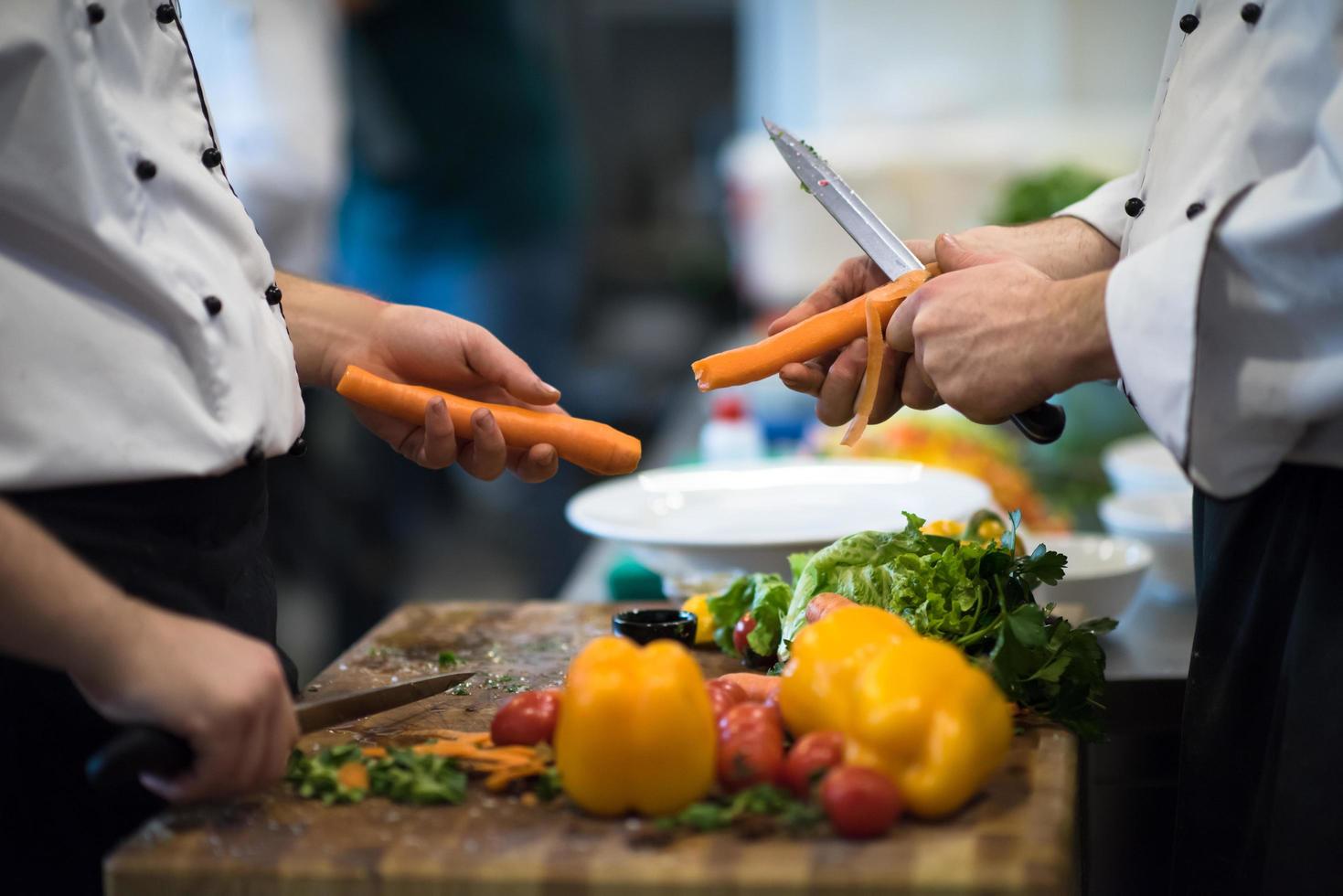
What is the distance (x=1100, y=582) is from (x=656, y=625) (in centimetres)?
82

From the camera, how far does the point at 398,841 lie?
133 cm

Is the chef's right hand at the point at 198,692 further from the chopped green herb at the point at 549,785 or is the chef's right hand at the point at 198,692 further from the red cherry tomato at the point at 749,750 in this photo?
the red cherry tomato at the point at 749,750

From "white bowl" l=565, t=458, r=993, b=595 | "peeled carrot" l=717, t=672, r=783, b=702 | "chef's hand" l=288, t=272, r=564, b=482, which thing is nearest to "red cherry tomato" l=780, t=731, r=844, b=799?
"peeled carrot" l=717, t=672, r=783, b=702

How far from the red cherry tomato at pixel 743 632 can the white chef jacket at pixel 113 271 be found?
0.75m

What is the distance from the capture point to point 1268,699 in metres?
1.60

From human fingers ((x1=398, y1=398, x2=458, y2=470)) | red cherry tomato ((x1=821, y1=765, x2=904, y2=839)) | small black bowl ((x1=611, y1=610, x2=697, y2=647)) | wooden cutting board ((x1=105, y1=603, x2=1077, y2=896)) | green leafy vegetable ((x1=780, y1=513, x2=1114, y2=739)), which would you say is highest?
human fingers ((x1=398, y1=398, x2=458, y2=470))

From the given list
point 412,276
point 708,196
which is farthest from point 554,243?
point 708,196

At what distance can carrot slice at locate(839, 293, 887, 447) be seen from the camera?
188 cm

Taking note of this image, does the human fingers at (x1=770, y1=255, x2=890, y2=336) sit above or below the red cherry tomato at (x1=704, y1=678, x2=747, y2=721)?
above

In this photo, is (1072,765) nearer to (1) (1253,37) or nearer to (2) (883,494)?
(1) (1253,37)

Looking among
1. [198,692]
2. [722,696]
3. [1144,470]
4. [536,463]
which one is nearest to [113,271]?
[198,692]

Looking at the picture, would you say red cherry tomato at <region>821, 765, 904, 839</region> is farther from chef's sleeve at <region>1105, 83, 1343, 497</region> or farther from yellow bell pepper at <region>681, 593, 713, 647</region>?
yellow bell pepper at <region>681, 593, 713, 647</region>

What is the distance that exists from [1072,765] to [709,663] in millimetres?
637

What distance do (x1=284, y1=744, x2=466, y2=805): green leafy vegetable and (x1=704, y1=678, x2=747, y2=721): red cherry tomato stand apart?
0.95 feet
